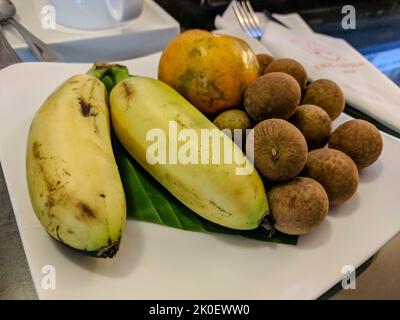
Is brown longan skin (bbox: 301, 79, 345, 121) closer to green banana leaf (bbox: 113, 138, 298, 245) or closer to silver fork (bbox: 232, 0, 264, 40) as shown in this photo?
green banana leaf (bbox: 113, 138, 298, 245)

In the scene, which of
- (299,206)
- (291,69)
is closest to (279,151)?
(299,206)

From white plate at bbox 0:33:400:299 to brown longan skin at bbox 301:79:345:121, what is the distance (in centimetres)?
9

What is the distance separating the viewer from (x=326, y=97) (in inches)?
18.0

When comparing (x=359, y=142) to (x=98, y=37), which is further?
(x=98, y=37)

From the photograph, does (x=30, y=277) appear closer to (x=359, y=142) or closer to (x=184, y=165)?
(x=184, y=165)

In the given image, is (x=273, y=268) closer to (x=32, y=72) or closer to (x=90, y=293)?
(x=90, y=293)

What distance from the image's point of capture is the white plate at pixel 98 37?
0.64 metres

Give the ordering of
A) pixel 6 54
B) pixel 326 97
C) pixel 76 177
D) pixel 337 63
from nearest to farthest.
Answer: pixel 76 177, pixel 326 97, pixel 6 54, pixel 337 63

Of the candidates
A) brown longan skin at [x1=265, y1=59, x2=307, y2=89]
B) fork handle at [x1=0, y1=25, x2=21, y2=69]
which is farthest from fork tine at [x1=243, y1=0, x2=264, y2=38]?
fork handle at [x1=0, y1=25, x2=21, y2=69]

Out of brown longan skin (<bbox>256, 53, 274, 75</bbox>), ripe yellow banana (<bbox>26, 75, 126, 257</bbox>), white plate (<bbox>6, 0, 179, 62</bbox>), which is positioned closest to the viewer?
ripe yellow banana (<bbox>26, 75, 126, 257</bbox>)

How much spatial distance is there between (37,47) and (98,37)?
88mm

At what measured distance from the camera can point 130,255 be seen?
34 centimetres

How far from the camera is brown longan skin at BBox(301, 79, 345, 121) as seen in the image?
0.46 meters

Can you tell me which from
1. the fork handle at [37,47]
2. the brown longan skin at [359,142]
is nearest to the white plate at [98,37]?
the fork handle at [37,47]
